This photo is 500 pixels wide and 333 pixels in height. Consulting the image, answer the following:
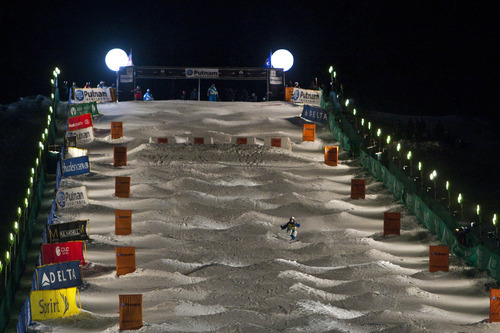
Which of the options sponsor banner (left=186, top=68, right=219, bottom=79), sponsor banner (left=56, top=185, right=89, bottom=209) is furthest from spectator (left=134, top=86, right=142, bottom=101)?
sponsor banner (left=56, top=185, right=89, bottom=209)

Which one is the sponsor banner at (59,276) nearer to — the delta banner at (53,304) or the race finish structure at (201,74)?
the delta banner at (53,304)

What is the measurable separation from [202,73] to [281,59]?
101 inches

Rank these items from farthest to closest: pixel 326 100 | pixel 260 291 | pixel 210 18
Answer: pixel 210 18 → pixel 326 100 → pixel 260 291

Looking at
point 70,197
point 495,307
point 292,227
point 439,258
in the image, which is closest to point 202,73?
point 70,197

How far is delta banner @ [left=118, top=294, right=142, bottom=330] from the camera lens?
1184 centimetres

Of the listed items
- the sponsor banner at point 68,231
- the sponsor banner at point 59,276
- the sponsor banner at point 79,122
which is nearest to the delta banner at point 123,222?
the sponsor banner at point 68,231

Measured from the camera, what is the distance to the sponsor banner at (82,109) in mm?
22234

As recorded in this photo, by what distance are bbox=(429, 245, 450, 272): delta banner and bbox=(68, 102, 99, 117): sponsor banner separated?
11.1m

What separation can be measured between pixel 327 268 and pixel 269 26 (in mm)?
17637

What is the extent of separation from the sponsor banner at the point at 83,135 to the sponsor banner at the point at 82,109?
179cm

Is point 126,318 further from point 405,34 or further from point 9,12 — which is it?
point 405,34

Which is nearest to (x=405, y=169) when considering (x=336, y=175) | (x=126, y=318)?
(x=336, y=175)

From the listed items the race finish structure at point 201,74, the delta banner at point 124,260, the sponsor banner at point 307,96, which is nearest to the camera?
the delta banner at point 124,260

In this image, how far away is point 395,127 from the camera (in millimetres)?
27047
